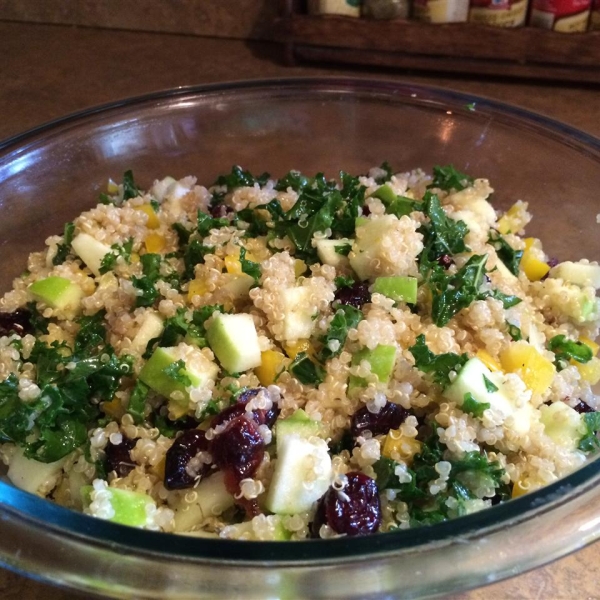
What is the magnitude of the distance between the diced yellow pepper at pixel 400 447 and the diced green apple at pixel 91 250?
67 centimetres

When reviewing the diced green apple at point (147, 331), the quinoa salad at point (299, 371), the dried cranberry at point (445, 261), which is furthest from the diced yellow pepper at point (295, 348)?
the dried cranberry at point (445, 261)

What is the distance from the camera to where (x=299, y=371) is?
105 centimetres

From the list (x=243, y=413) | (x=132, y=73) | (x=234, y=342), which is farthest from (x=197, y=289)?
(x=132, y=73)

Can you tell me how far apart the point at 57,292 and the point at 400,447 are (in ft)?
2.28

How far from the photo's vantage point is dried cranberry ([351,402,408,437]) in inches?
39.4

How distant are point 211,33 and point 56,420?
82.7 inches

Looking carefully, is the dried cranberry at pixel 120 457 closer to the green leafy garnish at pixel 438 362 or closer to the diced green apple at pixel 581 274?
the green leafy garnish at pixel 438 362

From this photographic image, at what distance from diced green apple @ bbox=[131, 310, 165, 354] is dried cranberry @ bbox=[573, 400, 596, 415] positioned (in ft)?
2.41

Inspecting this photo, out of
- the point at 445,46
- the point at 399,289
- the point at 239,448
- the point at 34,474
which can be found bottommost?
the point at 34,474

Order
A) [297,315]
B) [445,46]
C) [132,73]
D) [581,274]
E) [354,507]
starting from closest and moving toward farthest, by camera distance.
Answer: [354,507], [297,315], [581,274], [445,46], [132,73]

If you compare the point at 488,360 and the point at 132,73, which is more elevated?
the point at 132,73

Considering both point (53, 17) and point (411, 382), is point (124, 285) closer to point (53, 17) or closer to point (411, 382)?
point (411, 382)

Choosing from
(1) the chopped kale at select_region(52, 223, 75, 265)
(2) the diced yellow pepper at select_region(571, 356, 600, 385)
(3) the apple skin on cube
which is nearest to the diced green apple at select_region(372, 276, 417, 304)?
(3) the apple skin on cube

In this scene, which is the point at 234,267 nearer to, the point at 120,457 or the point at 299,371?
the point at 299,371
